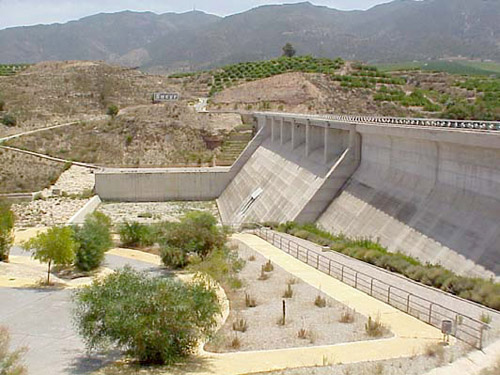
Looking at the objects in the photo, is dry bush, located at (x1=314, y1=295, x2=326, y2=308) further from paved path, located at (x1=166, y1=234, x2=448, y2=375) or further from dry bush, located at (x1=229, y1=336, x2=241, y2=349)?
dry bush, located at (x1=229, y1=336, x2=241, y2=349)

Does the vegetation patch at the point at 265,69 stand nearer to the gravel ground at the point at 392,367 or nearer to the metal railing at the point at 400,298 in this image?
the metal railing at the point at 400,298

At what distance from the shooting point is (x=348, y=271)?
19453 mm

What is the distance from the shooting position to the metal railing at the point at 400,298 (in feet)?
41.6

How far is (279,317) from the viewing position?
15.2 meters

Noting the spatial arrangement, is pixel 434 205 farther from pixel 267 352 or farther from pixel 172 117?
pixel 172 117

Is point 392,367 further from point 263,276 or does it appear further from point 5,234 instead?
point 5,234

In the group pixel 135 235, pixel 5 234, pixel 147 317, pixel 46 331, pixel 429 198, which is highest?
pixel 429 198

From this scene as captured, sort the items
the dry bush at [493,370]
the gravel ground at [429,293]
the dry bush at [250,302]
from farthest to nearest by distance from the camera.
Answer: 1. the dry bush at [250,302]
2. the gravel ground at [429,293]
3. the dry bush at [493,370]

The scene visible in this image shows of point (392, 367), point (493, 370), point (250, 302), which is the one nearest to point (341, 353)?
point (392, 367)

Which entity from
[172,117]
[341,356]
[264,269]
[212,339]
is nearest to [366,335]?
[341,356]

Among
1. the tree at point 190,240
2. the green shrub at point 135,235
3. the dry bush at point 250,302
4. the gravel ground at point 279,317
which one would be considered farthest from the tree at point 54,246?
the dry bush at point 250,302

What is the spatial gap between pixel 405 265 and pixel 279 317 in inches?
240

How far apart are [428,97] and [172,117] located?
34.0 meters

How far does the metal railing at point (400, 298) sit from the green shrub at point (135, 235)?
26.6ft
